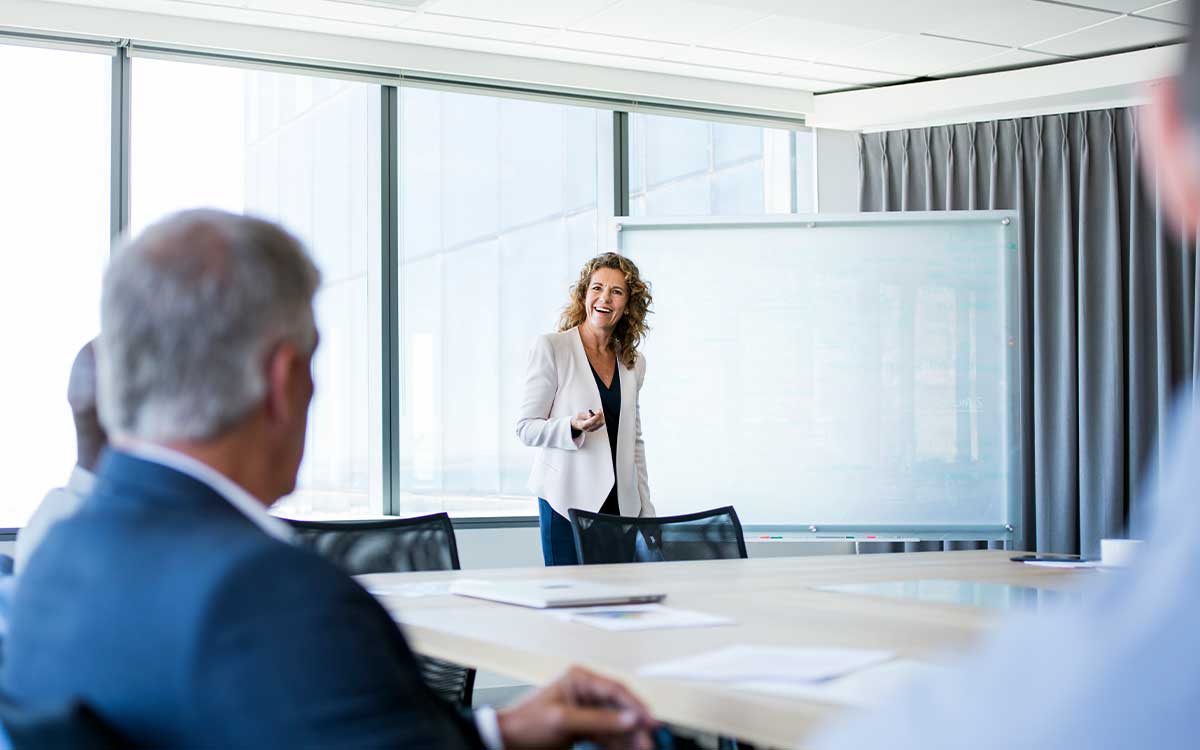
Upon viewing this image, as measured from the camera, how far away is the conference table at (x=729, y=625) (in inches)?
52.4

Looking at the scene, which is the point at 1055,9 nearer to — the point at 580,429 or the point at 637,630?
the point at 580,429

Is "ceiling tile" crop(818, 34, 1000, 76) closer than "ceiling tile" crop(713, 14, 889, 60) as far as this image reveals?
No

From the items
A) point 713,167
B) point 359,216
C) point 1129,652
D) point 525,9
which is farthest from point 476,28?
point 1129,652

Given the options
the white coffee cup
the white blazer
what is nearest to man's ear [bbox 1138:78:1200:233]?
the white coffee cup

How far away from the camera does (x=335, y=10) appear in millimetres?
5039

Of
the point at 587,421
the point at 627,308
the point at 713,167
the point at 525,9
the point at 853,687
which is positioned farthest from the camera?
the point at 713,167

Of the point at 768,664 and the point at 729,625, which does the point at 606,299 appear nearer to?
the point at 729,625

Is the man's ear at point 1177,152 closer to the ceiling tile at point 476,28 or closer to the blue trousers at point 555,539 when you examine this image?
the blue trousers at point 555,539

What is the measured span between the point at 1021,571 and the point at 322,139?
407 cm

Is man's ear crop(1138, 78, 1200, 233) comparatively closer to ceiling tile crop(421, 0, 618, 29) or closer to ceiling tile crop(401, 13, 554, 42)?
ceiling tile crop(421, 0, 618, 29)

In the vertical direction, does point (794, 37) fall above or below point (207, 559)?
above

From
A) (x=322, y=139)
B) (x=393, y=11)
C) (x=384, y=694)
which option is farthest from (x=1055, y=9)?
(x=384, y=694)

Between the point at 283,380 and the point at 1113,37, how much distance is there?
534 cm

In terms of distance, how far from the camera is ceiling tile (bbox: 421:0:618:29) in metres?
4.94
